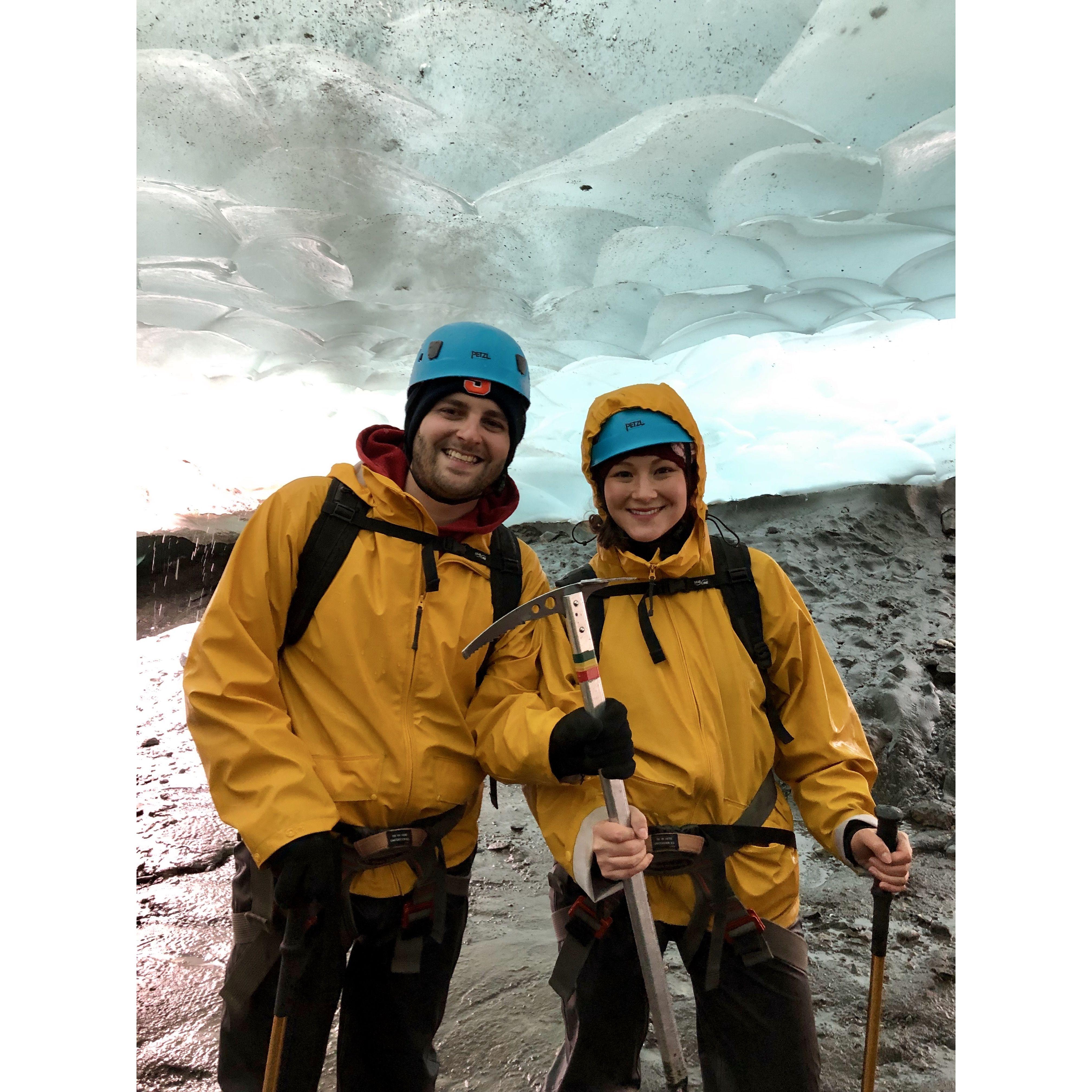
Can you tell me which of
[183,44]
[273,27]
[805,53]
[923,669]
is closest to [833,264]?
[805,53]

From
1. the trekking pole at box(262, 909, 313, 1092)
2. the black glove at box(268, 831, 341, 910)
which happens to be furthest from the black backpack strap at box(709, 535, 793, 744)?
the trekking pole at box(262, 909, 313, 1092)

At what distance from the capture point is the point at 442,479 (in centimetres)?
170

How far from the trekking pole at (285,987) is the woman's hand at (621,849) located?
27.8 inches

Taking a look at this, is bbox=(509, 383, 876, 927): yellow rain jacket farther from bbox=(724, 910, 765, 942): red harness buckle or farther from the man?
the man

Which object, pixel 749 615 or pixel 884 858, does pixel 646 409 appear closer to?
pixel 749 615

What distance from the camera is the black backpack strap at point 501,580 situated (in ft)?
5.59

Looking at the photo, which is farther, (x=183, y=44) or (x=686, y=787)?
(x=183, y=44)

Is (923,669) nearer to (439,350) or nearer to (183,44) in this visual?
(439,350)

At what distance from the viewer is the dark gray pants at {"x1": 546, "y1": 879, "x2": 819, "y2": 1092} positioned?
5.02 ft

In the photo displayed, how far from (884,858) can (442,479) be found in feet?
4.79

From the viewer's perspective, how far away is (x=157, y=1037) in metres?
2.80

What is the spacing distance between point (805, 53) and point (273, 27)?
2.85 m

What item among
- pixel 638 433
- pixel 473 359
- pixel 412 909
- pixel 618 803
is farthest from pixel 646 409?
pixel 412 909
